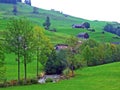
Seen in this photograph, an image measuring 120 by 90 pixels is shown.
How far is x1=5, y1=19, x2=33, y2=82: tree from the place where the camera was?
86.4 m

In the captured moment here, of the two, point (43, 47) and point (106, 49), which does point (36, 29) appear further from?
point (106, 49)

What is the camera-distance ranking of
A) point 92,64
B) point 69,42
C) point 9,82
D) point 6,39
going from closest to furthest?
1. point 9,82
2. point 6,39
3. point 69,42
4. point 92,64

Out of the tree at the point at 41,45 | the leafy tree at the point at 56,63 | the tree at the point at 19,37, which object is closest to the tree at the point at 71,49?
the leafy tree at the point at 56,63

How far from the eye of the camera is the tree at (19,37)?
8644cm

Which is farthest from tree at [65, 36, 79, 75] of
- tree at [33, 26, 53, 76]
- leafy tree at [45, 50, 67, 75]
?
tree at [33, 26, 53, 76]

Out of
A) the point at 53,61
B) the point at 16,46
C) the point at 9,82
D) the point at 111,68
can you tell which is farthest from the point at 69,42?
the point at 9,82

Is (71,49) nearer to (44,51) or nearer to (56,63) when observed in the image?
(56,63)

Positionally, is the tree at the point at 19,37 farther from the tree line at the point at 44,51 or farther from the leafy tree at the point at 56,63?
the leafy tree at the point at 56,63

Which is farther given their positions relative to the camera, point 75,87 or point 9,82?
point 9,82

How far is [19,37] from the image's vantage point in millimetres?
87688

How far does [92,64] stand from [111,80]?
48888 mm

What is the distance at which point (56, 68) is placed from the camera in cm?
11144

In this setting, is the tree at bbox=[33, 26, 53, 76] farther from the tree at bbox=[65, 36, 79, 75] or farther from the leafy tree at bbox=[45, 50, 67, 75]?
the tree at bbox=[65, 36, 79, 75]

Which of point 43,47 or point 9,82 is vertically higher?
point 43,47
